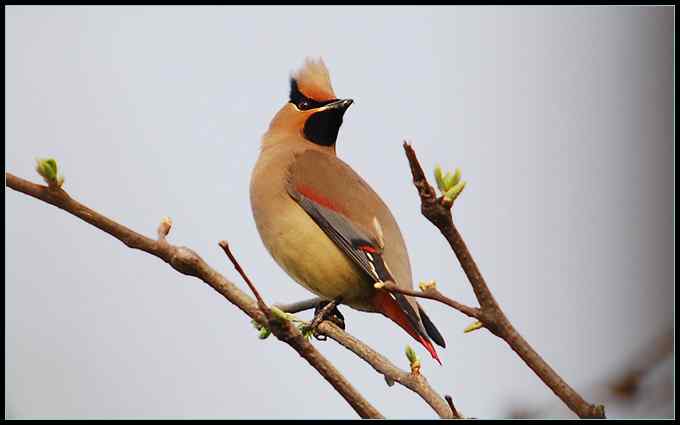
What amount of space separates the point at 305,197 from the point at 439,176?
87.5 inches

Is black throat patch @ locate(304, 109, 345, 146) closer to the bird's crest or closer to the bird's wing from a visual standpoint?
the bird's crest

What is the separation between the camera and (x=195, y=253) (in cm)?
241

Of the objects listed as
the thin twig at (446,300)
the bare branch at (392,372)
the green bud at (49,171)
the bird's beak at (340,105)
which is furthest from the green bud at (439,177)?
the bird's beak at (340,105)

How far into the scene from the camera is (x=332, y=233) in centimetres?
386

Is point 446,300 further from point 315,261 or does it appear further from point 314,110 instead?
point 314,110

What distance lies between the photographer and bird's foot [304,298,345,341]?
10.8ft

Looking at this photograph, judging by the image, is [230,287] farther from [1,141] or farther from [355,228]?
[355,228]

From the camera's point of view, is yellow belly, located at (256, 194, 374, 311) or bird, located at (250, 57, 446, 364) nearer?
bird, located at (250, 57, 446, 364)

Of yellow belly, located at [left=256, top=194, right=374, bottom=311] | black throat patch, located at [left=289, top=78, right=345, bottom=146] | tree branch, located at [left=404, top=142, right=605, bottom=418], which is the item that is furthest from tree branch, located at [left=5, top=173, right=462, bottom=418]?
black throat patch, located at [left=289, top=78, right=345, bottom=146]

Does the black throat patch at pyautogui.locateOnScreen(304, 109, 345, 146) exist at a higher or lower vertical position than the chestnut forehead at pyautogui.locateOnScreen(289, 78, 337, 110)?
lower

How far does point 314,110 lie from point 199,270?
2620mm

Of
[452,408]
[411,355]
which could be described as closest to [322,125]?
[411,355]

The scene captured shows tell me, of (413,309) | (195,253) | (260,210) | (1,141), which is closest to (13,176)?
(195,253)

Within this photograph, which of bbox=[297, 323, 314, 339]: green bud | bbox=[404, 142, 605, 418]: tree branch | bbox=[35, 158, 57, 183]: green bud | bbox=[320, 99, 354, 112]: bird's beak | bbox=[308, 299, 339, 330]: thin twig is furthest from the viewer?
bbox=[320, 99, 354, 112]: bird's beak
